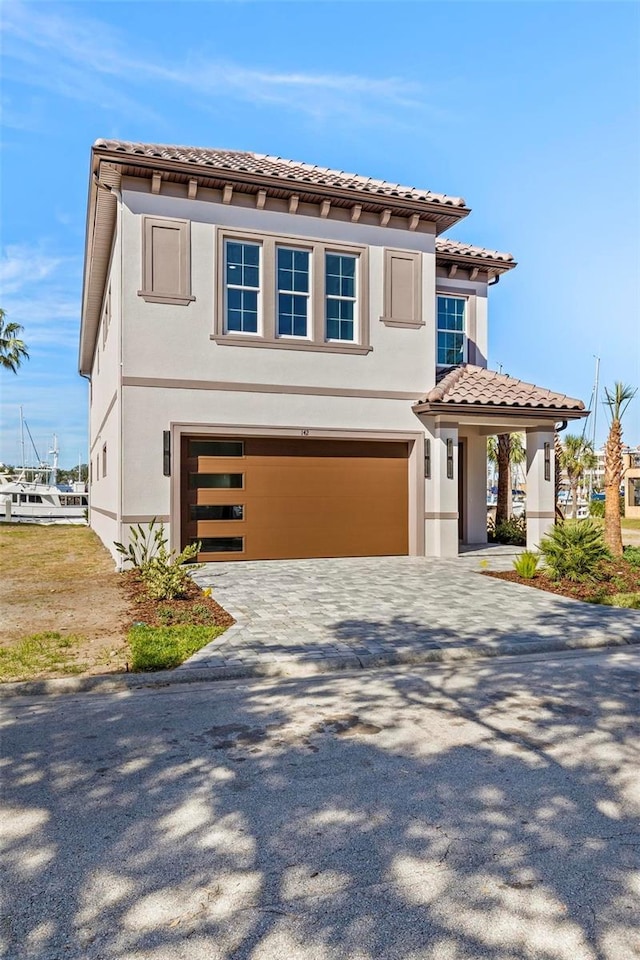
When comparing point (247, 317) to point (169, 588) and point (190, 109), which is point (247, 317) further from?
point (169, 588)

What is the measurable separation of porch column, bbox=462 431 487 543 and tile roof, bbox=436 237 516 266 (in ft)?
15.5

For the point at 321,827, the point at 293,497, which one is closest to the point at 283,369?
the point at 293,497

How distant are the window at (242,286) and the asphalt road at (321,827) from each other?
9924 mm

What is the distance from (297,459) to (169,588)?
5.65m

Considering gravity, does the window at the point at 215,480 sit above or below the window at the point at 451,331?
below

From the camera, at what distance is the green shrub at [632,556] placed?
44.6 ft

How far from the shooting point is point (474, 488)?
17953 millimetres

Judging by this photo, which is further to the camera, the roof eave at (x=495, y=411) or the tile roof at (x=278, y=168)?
the roof eave at (x=495, y=411)

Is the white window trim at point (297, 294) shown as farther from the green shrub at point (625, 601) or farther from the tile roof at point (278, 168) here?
the green shrub at point (625, 601)

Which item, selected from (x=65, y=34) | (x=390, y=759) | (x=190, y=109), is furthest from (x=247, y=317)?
(x=390, y=759)

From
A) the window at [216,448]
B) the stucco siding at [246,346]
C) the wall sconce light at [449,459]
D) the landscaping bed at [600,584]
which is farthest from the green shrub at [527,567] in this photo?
the window at [216,448]

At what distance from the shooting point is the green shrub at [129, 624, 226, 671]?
6.52 m

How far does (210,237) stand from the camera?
13570mm

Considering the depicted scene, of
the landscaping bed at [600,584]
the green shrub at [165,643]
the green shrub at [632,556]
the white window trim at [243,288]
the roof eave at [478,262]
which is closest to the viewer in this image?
the green shrub at [165,643]
